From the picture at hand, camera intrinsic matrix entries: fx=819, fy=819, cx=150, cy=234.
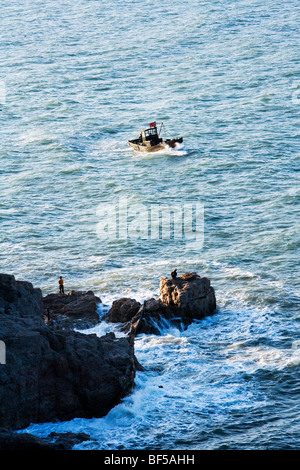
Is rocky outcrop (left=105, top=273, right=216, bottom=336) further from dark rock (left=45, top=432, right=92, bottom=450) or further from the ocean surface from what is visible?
dark rock (left=45, top=432, right=92, bottom=450)

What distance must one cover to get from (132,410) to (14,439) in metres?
6.89

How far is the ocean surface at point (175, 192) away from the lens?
3775 centimetres

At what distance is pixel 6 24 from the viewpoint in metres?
141


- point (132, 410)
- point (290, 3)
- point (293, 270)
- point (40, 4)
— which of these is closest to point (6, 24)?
point (40, 4)

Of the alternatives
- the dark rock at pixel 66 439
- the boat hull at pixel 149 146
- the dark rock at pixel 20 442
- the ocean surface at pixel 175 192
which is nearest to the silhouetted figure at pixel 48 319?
the ocean surface at pixel 175 192

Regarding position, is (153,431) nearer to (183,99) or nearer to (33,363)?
(33,363)

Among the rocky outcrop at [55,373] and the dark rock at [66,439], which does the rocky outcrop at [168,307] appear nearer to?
the rocky outcrop at [55,373]

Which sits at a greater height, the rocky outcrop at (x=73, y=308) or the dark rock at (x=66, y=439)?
the dark rock at (x=66, y=439)

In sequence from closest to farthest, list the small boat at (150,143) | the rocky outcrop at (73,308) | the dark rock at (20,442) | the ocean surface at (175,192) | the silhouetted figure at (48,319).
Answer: the dark rock at (20,442), the ocean surface at (175,192), the silhouetted figure at (48,319), the rocky outcrop at (73,308), the small boat at (150,143)

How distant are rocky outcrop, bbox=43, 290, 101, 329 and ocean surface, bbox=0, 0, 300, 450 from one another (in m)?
1.01

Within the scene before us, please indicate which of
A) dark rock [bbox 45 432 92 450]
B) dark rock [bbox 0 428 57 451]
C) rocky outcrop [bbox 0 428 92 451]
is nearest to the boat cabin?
dark rock [bbox 45 432 92 450]

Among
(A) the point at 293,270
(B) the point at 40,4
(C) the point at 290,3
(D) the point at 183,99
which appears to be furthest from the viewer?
(B) the point at 40,4

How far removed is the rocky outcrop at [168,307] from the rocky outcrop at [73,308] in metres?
1.13

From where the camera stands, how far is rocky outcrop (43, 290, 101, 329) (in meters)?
44.9
